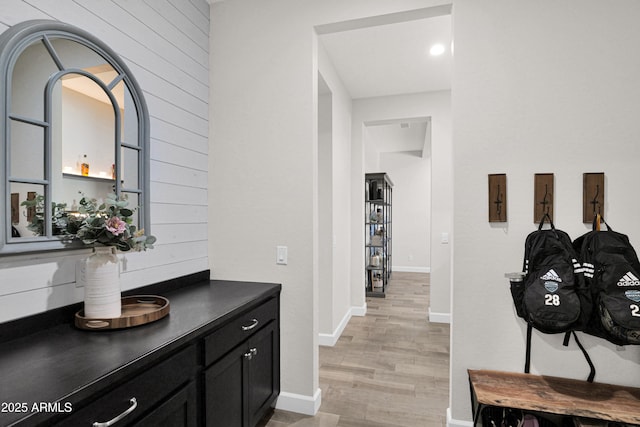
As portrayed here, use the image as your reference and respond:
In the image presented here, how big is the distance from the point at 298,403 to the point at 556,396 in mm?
1455

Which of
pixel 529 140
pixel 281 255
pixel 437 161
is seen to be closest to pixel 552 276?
pixel 529 140

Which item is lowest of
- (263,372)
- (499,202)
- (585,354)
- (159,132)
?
(263,372)

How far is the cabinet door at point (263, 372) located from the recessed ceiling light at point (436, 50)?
8.78 feet

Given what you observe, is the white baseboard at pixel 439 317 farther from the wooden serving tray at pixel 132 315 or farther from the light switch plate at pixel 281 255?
the wooden serving tray at pixel 132 315

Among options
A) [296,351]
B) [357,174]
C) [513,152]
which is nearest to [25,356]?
[296,351]

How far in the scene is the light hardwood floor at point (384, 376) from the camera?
2.14 m

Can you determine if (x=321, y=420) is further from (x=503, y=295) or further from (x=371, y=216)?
(x=371, y=216)

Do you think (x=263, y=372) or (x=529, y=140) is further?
(x=263, y=372)

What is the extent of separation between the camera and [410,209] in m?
7.89

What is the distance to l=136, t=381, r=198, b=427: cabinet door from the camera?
44.6 inches

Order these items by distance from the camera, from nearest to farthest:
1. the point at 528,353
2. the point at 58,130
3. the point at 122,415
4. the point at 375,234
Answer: the point at 122,415 < the point at 58,130 < the point at 528,353 < the point at 375,234

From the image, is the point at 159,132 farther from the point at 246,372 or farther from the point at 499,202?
the point at 499,202

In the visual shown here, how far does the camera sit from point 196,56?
2254mm

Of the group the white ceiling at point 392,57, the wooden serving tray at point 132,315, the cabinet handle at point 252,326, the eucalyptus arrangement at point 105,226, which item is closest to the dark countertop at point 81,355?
the wooden serving tray at point 132,315
